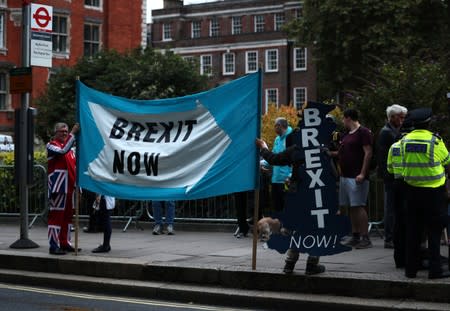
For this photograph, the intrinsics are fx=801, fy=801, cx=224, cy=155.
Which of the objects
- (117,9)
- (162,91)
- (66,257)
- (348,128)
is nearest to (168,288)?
(66,257)

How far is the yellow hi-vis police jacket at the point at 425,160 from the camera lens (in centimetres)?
866

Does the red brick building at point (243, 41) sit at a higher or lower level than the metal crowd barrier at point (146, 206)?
higher

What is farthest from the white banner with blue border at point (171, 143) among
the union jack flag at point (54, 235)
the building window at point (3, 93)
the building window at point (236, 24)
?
the building window at point (236, 24)

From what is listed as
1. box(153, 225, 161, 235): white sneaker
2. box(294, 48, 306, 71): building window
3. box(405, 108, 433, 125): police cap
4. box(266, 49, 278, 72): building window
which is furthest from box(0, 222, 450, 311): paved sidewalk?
box(266, 49, 278, 72): building window

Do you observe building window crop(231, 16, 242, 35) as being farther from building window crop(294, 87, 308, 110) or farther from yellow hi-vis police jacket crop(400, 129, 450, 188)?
yellow hi-vis police jacket crop(400, 129, 450, 188)

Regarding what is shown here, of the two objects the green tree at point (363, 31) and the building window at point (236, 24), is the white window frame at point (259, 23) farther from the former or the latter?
the green tree at point (363, 31)

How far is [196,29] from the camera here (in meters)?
85.3

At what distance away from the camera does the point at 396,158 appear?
9203mm

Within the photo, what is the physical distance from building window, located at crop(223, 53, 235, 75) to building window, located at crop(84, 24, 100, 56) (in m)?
23.1

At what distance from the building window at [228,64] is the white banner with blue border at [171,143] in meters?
66.2

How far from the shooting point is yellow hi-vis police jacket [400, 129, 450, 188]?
28.4 ft

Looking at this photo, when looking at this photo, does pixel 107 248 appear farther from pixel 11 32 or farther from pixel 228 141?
pixel 11 32

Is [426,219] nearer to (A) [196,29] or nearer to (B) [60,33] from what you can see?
(B) [60,33]

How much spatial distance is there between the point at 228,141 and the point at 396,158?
211cm
